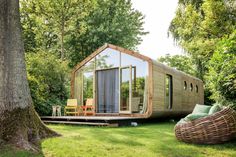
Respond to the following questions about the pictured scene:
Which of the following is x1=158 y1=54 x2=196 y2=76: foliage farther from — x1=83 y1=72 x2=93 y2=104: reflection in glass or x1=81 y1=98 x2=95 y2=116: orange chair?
x1=81 y1=98 x2=95 y2=116: orange chair

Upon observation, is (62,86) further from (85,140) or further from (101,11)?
(85,140)

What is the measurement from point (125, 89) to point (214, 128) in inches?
269

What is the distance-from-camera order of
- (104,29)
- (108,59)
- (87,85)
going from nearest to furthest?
(108,59) < (87,85) < (104,29)

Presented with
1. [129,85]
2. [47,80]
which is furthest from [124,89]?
[47,80]

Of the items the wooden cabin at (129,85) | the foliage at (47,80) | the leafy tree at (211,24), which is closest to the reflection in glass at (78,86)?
the wooden cabin at (129,85)

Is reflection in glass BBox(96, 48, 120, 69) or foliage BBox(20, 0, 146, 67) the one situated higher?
foliage BBox(20, 0, 146, 67)

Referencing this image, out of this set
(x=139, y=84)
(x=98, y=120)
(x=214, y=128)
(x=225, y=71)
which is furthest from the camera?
(x=139, y=84)

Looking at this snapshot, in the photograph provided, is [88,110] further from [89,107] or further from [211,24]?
[211,24]

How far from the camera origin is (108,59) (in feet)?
44.0

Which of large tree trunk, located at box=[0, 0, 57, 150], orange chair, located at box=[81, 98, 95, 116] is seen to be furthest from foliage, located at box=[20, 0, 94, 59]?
large tree trunk, located at box=[0, 0, 57, 150]

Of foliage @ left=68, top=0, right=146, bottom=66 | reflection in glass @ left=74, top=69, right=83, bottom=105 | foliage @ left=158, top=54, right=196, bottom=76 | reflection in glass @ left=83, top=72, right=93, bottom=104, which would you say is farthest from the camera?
foliage @ left=158, top=54, right=196, bottom=76

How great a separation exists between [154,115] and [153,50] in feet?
61.8

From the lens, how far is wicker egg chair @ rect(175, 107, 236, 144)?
5922 mm

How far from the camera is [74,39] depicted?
22969 millimetres
